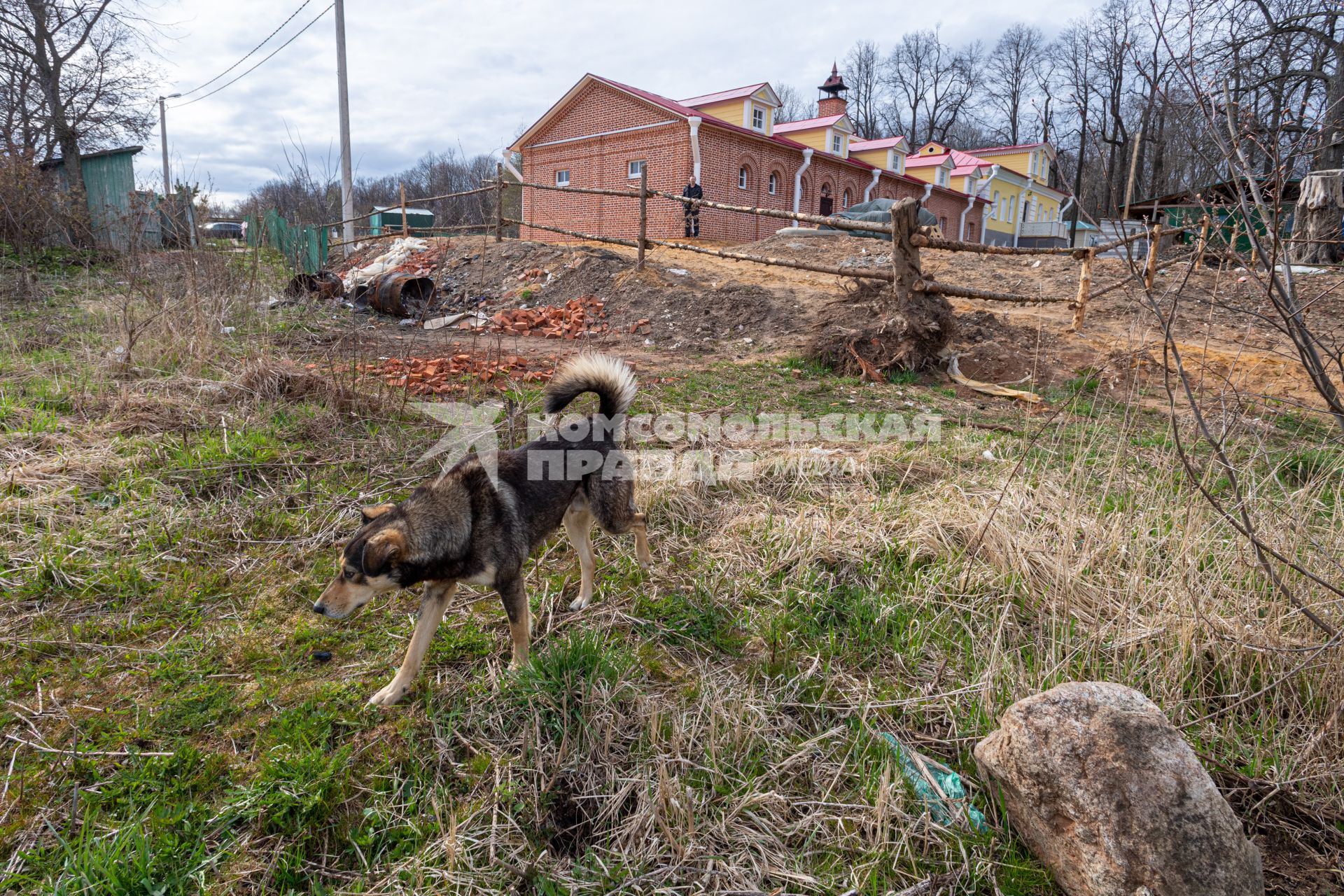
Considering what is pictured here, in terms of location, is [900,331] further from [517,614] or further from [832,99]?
[832,99]

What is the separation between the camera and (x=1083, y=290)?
9.53m

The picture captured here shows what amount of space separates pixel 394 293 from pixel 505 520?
32.8ft

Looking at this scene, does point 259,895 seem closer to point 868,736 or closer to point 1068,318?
point 868,736

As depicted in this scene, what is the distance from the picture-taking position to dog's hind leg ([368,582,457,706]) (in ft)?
9.45

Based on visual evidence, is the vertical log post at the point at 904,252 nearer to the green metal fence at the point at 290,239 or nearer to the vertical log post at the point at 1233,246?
the vertical log post at the point at 1233,246

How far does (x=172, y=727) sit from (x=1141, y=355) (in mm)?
4952

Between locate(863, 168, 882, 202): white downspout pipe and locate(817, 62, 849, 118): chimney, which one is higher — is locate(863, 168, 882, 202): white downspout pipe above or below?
below

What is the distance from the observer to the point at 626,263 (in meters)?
13.2

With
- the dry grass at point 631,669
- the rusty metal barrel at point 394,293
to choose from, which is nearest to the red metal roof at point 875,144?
the rusty metal barrel at point 394,293

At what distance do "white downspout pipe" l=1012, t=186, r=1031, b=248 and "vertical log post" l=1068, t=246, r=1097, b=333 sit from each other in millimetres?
44449

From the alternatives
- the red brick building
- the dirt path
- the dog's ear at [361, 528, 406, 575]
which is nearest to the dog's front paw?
the dog's ear at [361, 528, 406, 575]

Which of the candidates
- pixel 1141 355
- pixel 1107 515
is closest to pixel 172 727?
pixel 1107 515

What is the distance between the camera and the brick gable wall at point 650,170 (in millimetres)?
24750

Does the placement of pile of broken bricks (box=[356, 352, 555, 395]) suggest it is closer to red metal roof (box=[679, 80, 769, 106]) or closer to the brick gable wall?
the brick gable wall
